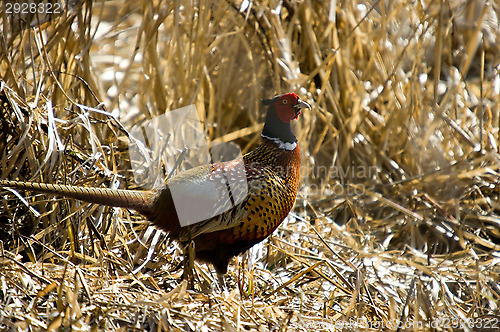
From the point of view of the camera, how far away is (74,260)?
2.16 meters

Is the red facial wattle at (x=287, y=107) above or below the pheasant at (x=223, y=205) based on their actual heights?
above

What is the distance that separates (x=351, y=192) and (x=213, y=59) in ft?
4.44

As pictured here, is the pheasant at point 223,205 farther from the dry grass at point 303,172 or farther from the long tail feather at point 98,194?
the dry grass at point 303,172

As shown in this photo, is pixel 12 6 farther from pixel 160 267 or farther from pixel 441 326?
pixel 441 326

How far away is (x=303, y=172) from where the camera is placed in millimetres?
3297

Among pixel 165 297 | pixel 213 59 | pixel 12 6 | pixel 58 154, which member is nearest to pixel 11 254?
pixel 58 154

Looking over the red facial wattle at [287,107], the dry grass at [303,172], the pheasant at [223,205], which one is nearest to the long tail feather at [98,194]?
the pheasant at [223,205]

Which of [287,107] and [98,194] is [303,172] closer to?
[287,107]

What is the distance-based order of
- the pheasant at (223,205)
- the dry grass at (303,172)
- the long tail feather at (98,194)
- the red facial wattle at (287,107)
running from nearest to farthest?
1. the long tail feather at (98,194)
2. the dry grass at (303,172)
3. the pheasant at (223,205)
4. the red facial wattle at (287,107)

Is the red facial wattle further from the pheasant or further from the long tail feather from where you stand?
the long tail feather

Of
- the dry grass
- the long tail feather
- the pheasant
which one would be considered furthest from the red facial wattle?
the long tail feather

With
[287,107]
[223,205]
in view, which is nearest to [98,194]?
[223,205]

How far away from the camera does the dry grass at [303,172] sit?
1892mm

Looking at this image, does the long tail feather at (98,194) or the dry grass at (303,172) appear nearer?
the long tail feather at (98,194)
